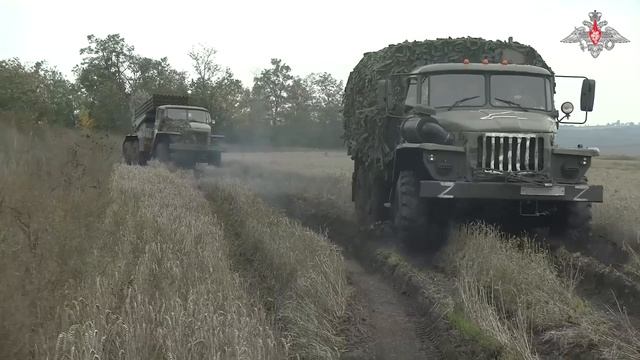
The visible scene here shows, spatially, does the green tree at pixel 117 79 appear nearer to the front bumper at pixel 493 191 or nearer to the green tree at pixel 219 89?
the green tree at pixel 219 89

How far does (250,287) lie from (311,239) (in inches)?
76.1

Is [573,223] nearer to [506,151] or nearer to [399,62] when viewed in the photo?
[506,151]

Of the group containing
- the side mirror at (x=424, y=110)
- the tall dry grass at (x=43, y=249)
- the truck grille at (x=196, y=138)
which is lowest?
the tall dry grass at (x=43, y=249)

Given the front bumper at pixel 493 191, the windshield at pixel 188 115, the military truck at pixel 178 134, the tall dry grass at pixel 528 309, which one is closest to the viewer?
the tall dry grass at pixel 528 309

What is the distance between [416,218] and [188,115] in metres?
20.0

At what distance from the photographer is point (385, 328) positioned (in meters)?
6.19

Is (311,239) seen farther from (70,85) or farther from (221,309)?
(70,85)

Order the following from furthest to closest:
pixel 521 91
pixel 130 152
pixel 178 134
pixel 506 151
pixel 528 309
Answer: pixel 130 152
pixel 178 134
pixel 521 91
pixel 506 151
pixel 528 309

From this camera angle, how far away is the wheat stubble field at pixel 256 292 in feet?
13.8

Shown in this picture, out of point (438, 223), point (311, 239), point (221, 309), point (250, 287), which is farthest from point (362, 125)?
point (221, 309)

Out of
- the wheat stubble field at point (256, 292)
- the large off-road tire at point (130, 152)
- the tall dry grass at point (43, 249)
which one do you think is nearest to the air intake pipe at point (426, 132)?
the wheat stubble field at point (256, 292)

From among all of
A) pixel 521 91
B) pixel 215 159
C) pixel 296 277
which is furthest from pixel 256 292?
pixel 215 159

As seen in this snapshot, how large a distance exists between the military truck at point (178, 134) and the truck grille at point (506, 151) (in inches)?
747

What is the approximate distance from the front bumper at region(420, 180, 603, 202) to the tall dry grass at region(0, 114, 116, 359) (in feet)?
13.3
